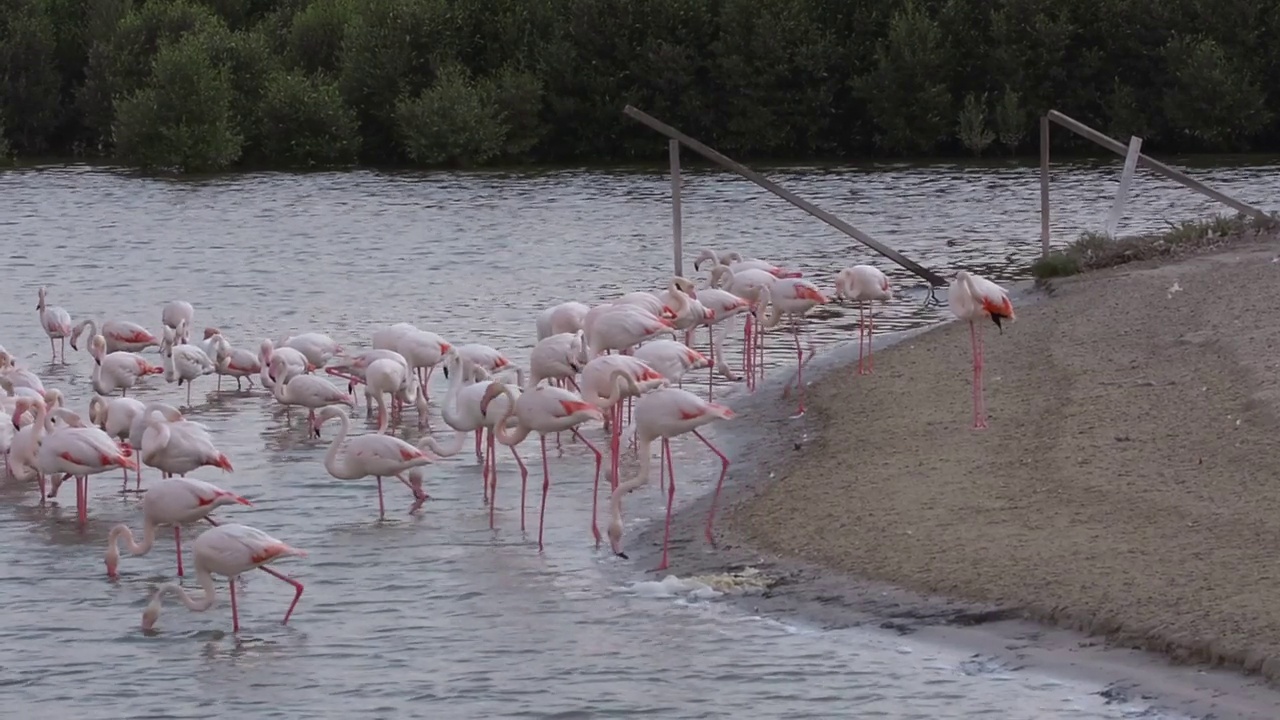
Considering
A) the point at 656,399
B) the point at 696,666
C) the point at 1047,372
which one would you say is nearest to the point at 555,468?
the point at 656,399

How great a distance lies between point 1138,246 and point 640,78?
26.5 metres

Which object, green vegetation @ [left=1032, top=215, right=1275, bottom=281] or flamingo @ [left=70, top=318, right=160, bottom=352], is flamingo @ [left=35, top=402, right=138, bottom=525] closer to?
flamingo @ [left=70, top=318, right=160, bottom=352]

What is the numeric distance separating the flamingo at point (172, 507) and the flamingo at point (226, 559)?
25.7 inches

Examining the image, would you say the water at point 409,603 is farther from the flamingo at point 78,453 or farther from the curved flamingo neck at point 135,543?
the flamingo at point 78,453

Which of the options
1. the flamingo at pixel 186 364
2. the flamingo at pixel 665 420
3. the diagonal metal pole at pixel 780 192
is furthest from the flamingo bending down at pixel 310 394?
the diagonal metal pole at pixel 780 192

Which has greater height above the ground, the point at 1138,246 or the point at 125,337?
the point at 1138,246

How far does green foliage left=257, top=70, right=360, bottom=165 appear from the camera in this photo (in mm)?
41125

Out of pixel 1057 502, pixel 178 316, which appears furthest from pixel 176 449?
pixel 178 316

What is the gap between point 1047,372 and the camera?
1241cm

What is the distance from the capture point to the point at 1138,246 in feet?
58.6

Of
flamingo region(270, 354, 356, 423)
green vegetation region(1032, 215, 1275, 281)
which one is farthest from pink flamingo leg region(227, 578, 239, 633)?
green vegetation region(1032, 215, 1275, 281)

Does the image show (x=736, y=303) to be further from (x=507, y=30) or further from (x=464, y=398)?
(x=507, y=30)

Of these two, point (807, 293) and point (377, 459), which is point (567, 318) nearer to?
point (807, 293)

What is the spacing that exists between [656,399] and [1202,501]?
8.97ft
